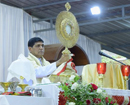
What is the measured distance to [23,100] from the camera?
313cm

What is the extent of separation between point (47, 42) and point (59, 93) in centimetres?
680

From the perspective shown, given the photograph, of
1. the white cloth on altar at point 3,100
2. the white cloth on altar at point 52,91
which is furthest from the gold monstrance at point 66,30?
the white cloth on altar at point 3,100

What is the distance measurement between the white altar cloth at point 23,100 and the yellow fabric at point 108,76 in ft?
4.22

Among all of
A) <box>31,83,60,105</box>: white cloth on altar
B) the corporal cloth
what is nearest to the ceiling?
the corporal cloth

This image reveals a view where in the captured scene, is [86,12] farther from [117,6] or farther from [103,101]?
[103,101]

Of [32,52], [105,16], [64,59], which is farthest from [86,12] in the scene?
[64,59]

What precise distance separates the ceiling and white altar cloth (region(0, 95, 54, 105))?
517 cm

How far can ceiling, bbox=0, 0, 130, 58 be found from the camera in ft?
28.1

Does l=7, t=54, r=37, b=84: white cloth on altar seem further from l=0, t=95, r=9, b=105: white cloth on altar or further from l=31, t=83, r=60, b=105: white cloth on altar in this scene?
l=0, t=95, r=9, b=105: white cloth on altar

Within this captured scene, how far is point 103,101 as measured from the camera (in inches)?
135

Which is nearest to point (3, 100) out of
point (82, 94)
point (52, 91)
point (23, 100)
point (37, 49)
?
point (23, 100)

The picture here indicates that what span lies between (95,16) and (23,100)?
665cm

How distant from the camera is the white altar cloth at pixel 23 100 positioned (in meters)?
2.82

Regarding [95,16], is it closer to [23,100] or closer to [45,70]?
[45,70]
